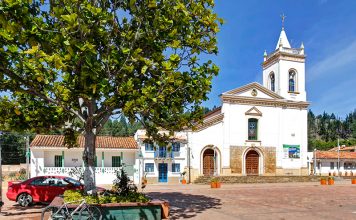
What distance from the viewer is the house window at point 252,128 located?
4200 centimetres

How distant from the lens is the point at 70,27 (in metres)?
8.18

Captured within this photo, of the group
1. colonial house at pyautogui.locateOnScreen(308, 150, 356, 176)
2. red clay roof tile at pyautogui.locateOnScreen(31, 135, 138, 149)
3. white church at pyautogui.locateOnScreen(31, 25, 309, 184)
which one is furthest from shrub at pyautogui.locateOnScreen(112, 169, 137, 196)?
colonial house at pyautogui.locateOnScreen(308, 150, 356, 176)

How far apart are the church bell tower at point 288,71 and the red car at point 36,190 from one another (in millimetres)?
33576

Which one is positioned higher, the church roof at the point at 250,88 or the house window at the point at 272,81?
the house window at the point at 272,81

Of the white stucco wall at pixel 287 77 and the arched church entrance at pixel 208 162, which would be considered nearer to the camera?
the arched church entrance at pixel 208 162

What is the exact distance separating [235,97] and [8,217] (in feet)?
104

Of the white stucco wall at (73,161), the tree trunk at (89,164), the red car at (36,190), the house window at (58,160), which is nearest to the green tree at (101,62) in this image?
the tree trunk at (89,164)

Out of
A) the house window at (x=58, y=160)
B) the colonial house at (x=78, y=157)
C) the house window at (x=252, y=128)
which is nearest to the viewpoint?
the colonial house at (x=78, y=157)

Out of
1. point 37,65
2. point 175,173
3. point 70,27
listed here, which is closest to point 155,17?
point 70,27

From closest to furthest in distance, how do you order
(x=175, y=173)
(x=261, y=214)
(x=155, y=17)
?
(x=155, y=17) → (x=261, y=214) → (x=175, y=173)

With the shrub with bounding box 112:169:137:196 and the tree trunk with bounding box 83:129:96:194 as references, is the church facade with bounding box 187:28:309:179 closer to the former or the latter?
the shrub with bounding box 112:169:137:196

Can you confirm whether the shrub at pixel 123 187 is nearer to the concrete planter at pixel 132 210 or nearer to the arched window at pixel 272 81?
the concrete planter at pixel 132 210

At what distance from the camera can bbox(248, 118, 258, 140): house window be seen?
4200cm

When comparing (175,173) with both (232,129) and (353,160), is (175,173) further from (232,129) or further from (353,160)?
(353,160)
